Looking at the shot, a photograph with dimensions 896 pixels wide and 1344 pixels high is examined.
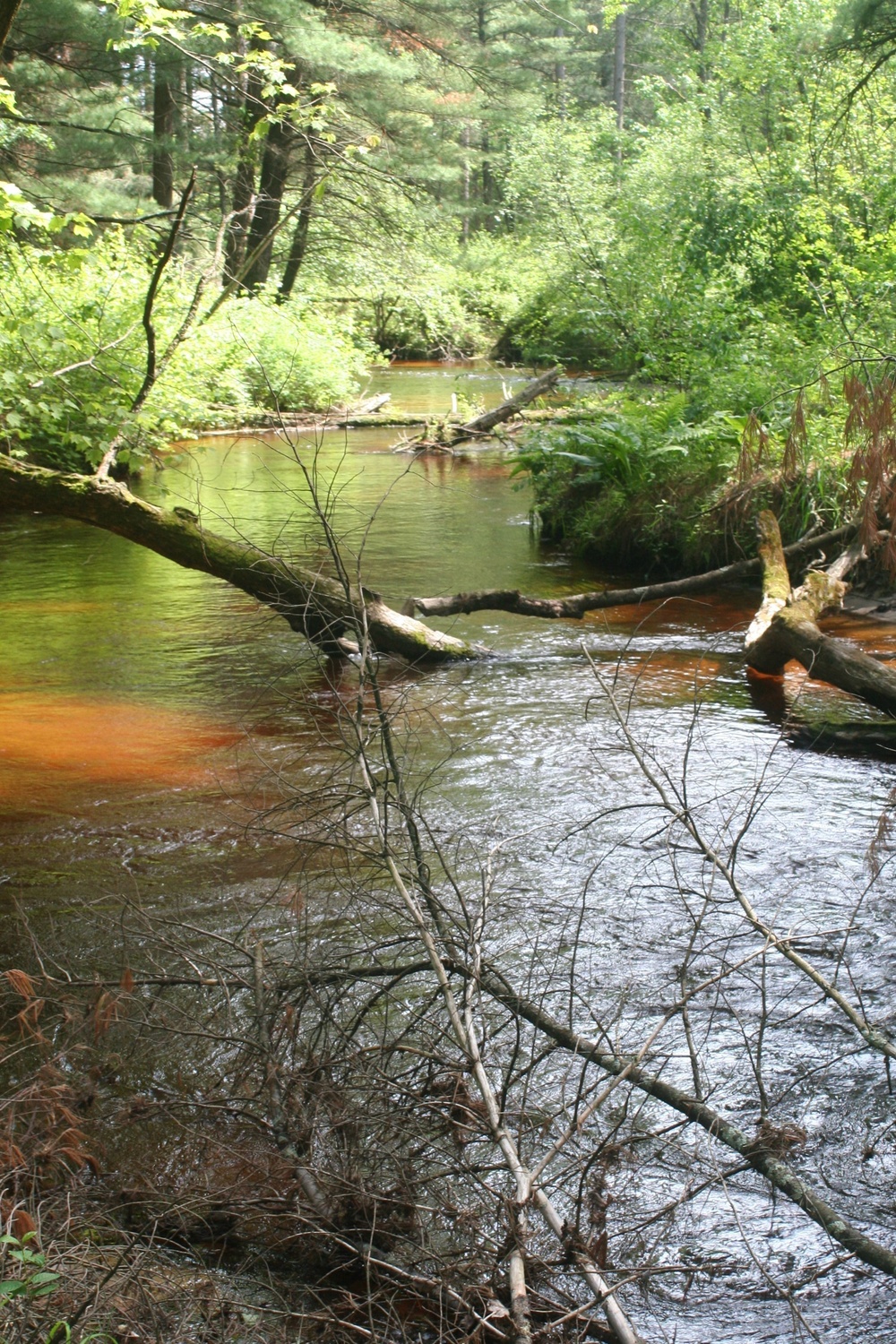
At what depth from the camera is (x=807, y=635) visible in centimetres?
744

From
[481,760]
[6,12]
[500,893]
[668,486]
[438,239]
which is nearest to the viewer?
[500,893]

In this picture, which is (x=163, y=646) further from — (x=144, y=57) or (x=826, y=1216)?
(x=144, y=57)

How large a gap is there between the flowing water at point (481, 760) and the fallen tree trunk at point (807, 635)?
13.0 inches

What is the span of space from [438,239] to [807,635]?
74.8ft

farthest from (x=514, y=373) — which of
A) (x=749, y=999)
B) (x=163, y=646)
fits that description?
(x=749, y=999)

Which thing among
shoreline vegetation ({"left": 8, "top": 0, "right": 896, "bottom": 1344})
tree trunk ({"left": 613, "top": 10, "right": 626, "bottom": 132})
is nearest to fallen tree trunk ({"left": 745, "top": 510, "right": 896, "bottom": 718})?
shoreline vegetation ({"left": 8, "top": 0, "right": 896, "bottom": 1344})

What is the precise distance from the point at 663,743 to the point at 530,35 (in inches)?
1651

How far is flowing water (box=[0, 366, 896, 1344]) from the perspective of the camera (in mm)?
4453

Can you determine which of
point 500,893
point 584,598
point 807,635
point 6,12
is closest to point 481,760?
point 500,893

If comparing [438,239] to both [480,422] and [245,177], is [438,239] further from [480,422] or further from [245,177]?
[245,177]

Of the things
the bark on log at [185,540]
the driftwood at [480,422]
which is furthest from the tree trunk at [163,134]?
the bark on log at [185,540]

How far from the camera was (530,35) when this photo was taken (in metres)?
41.6

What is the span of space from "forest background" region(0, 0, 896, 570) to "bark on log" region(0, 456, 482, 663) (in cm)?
42

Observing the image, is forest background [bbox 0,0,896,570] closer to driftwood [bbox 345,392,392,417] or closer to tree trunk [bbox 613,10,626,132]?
driftwood [bbox 345,392,392,417]
